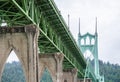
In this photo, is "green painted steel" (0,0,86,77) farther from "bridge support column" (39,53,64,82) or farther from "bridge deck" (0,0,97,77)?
"bridge support column" (39,53,64,82)

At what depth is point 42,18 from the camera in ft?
137

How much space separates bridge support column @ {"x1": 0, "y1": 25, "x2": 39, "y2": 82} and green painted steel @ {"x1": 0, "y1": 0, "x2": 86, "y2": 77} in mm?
917

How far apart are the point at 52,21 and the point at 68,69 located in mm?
30836

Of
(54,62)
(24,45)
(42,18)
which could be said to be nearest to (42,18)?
(42,18)

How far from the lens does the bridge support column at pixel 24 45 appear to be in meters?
35.5

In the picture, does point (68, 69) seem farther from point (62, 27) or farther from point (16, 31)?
point (16, 31)

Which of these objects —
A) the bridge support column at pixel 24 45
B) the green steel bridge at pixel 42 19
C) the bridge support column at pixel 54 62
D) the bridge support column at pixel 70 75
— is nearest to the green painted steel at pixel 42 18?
the green steel bridge at pixel 42 19

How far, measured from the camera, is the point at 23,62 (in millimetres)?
35969

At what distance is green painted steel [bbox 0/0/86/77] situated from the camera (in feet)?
116

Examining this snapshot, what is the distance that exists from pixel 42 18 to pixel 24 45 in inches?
243

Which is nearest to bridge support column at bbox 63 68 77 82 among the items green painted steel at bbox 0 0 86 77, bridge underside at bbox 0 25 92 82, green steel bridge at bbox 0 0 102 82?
green steel bridge at bbox 0 0 102 82

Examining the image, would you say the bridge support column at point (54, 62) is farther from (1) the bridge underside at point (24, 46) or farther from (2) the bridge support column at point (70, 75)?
(2) the bridge support column at point (70, 75)

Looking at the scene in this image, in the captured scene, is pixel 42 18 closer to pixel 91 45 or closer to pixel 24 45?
pixel 24 45

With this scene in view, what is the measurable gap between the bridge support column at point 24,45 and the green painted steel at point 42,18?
3.01ft
